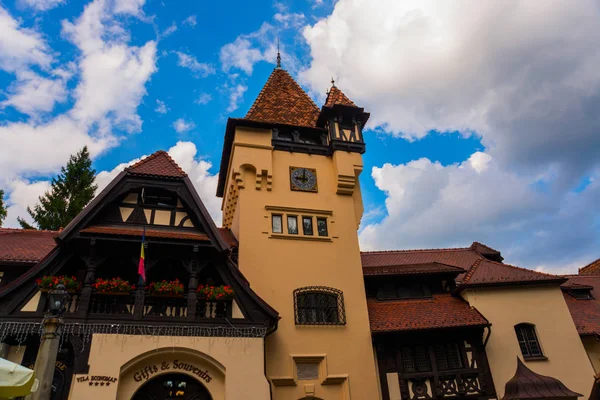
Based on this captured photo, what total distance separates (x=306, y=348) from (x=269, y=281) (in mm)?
3042

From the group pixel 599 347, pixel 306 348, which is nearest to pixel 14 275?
pixel 306 348

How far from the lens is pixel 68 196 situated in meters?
34.0

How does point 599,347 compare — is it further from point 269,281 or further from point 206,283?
point 206,283

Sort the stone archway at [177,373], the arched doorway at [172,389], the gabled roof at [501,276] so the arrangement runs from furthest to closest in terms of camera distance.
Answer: the gabled roof at [501,276] < the arched doorway at [172,389] < the stone archway at [177,373]

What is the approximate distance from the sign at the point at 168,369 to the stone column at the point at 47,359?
4849 millimetres

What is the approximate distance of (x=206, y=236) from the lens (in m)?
15.8

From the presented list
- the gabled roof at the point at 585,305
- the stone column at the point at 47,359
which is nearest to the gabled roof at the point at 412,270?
the gabled roof at the point at 585,305

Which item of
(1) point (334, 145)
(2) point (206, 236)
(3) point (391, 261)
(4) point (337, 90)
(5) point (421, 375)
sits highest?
(4) point (337, 90)

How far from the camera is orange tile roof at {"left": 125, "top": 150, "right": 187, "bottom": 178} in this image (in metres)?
16.3

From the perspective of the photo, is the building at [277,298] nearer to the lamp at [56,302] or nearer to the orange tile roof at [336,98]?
the orange tile roof at [336,98]

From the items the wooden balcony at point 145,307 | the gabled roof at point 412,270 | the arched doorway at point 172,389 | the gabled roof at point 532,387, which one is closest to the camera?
the wooden balcony at point 145,307

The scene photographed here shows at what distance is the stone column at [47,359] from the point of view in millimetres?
8711

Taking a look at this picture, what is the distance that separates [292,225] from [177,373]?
8.20 metres

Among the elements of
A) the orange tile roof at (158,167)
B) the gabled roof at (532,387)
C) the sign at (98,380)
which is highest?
the orange tile roof at (158,167)
